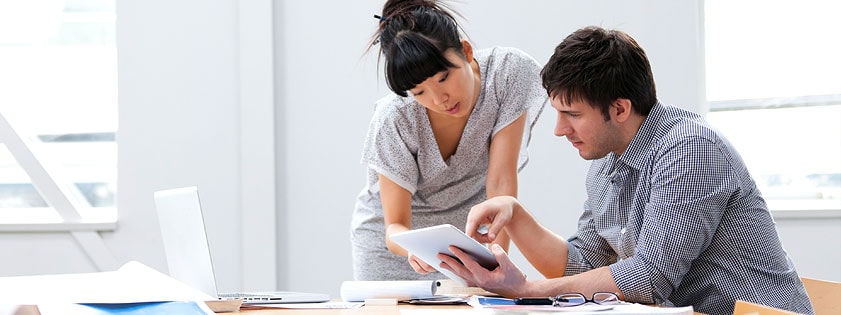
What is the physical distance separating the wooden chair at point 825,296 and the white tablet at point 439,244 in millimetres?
633

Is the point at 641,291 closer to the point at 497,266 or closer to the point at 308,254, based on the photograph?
the point at 497,266

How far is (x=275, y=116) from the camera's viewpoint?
13.8 feet

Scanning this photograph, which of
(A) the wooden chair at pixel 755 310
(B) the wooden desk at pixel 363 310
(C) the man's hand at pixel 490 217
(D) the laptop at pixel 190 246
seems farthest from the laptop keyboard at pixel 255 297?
(A) the wooden chair at pixel 755 310

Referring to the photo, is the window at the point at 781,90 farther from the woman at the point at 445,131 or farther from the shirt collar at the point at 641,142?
the shirt collar at the point at 641,142

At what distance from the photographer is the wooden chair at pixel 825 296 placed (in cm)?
198

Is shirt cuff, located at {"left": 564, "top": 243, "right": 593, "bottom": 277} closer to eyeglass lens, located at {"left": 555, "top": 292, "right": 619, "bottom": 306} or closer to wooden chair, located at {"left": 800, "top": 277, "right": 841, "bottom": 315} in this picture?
eyeglass lens, located at {"left": 555, "top": 292, "right": 619, "bottom": 306}

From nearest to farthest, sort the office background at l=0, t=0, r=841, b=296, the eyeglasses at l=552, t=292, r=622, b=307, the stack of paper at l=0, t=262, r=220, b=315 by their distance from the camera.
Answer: the stack of paper at l=0, t=262, r=220, b=315 → the eyeglasses at l=552, t=292, r=622, b=307 → the office background at l=0, t=0, r=841, b=296

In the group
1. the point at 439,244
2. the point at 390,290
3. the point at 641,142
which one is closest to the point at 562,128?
the point at 641,142

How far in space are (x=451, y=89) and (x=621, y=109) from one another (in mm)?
499

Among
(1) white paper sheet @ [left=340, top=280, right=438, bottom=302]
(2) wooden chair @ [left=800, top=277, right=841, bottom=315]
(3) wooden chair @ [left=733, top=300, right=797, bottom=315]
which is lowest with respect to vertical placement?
(2) wooden chair @ [left=800, top=277, right=841, bottom=315]

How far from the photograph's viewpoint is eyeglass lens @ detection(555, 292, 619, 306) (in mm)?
1762

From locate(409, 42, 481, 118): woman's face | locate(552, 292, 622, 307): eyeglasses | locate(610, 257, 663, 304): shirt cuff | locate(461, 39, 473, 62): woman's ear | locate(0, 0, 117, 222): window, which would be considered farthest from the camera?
locate(0, 0, 117, 222): window

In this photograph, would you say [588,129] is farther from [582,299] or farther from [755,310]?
[755,310]

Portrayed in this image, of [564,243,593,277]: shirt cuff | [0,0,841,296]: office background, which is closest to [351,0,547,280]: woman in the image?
[564,243,593,277]: shirt cuff
